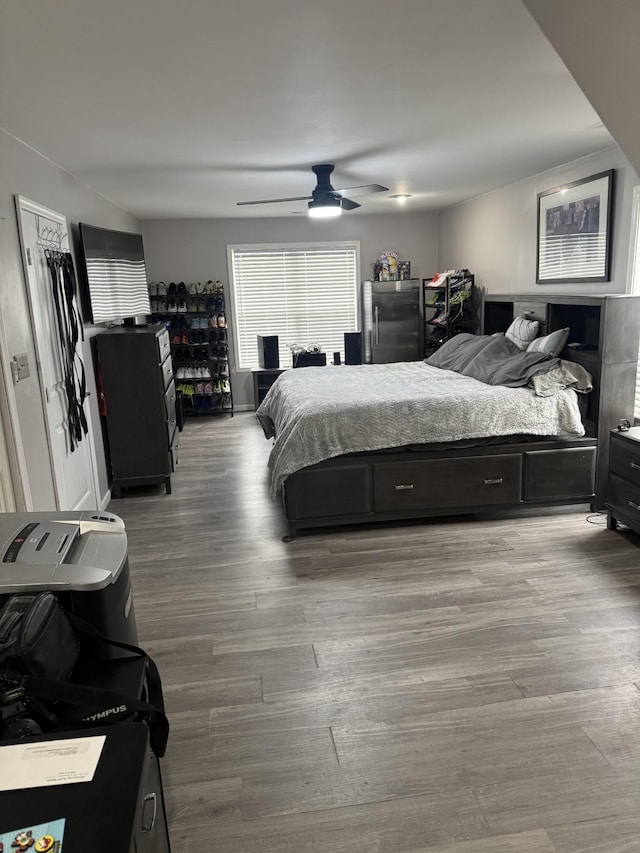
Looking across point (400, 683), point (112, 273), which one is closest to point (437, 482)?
point (400, 683)

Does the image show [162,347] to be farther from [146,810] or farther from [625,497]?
[146,810]

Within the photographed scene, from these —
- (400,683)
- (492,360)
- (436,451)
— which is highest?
(492,360)

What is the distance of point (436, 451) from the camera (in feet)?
13.1

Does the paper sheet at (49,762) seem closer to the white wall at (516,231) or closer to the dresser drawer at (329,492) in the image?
the dresser drawer at (329,492)

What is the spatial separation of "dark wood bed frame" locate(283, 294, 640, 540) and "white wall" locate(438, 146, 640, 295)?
1.59 ft

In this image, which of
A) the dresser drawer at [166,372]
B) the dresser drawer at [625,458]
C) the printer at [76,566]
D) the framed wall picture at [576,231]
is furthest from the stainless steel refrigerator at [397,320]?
the printer at [76,566]

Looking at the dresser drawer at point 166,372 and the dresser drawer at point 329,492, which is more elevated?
the dresser drawer at point 166,372

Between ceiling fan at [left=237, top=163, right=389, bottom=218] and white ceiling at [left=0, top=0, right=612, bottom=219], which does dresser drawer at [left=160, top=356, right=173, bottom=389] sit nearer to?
white ceiling at [left=0, top=0, right=612, bottom=219]

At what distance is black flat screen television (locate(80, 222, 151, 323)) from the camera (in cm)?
436

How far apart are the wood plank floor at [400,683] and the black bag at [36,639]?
736mm

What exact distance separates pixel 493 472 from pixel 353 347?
146 inches

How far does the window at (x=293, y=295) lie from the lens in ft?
25.2

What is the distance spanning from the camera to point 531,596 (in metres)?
3.03

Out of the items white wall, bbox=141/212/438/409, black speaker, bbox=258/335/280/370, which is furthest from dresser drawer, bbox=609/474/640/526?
white wall, bbox=141/212/438/409
